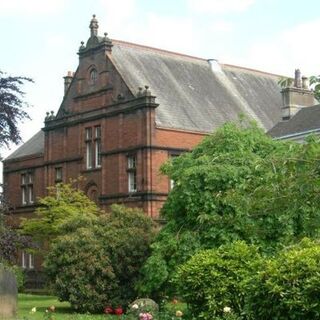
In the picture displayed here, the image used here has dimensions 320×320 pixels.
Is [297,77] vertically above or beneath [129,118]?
above

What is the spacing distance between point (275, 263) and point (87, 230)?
71.7 feet

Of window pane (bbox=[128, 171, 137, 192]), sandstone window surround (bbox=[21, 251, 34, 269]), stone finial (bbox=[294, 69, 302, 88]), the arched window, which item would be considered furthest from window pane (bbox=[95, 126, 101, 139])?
stone finial (bbox=[294, 69, 302, 88])

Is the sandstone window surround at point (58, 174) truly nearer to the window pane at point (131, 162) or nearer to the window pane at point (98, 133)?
the window pane at point (98, 133)

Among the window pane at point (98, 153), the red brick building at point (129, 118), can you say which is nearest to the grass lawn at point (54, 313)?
the red brick building at point (129, 118)

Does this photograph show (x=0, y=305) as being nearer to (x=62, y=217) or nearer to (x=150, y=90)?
(x=62, y=217)

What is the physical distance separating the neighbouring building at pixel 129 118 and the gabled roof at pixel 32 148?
0.60 feet

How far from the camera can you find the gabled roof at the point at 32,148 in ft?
196

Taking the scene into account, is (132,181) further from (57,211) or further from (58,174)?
(58,174)

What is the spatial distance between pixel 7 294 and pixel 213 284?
377 inches

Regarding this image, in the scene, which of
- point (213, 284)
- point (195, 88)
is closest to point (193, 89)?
point (195, 88)

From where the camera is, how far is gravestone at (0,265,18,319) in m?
22.5

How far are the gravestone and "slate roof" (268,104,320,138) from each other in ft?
71.0

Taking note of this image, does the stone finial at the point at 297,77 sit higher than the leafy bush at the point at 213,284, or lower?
higher

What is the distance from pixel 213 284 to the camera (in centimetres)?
1501
